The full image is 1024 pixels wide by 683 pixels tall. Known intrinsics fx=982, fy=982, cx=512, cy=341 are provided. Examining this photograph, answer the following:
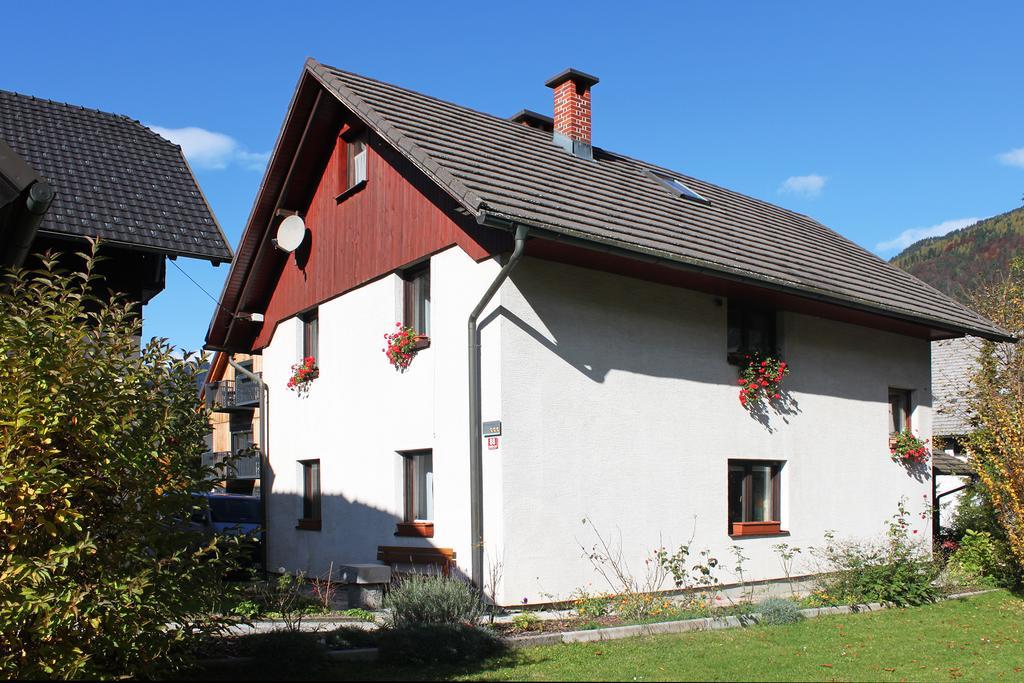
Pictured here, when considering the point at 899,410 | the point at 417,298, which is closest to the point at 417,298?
the point at 417,298

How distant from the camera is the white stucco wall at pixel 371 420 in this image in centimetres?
1227

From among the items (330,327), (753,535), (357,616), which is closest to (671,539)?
(753,535)

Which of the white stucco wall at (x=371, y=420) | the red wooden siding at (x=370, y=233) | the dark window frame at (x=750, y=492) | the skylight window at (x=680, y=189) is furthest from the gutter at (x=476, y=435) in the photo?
the skylight window at (x=680, y=189)

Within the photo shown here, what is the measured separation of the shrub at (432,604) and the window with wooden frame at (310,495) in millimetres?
5631

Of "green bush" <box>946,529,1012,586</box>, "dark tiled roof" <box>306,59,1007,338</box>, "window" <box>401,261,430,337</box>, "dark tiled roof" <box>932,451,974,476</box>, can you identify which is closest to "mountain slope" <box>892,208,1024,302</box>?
"dark tiled roof" <box>932,451,974,476</box>

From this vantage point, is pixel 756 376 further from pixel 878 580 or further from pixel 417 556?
pixel 417 556

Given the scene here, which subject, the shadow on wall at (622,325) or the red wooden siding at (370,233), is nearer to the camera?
the shadow on wall at (622,325)

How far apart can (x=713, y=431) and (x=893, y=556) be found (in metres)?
3.12

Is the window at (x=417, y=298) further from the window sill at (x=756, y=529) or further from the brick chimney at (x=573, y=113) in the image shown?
the window sill at (x=756, y=529)

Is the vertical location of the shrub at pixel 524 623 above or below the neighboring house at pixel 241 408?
below

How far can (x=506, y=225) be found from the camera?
11070mm

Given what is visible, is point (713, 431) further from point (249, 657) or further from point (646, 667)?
point (249, 657)

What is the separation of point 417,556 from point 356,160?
6.37 meters

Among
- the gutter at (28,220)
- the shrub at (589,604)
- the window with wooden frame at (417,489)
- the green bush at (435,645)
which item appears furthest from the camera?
the window with wooden frame at (417,489)
